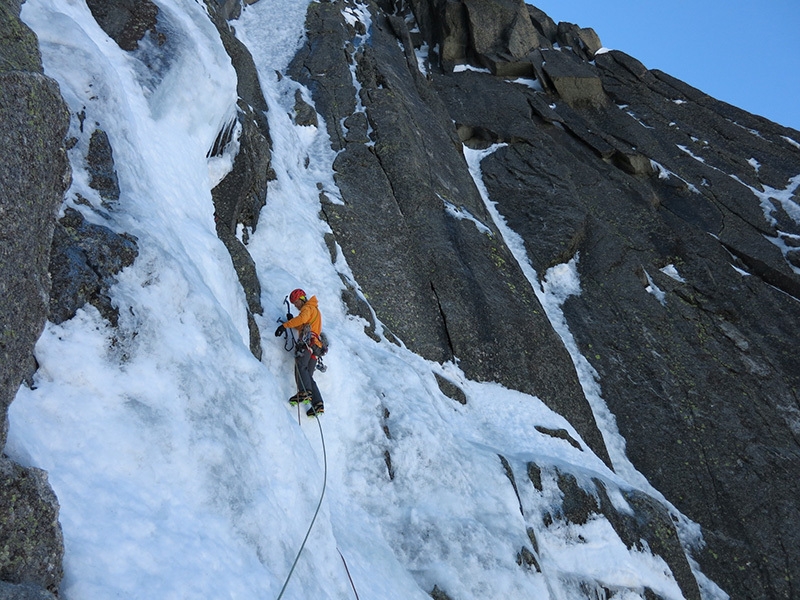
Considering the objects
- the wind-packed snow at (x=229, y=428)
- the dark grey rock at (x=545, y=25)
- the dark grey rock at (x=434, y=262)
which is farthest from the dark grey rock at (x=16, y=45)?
the dark grey rock at (x=545, y=25)

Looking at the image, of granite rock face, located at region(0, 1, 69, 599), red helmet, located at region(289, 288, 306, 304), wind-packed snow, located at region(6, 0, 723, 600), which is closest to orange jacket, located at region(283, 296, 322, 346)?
red helmet, located at region(289, 288, 306, 304)

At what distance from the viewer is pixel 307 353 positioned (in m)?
10.6

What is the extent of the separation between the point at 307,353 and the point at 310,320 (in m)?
0.66

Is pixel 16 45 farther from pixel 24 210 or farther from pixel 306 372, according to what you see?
pixel 306 372

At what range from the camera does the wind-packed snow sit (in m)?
5.59

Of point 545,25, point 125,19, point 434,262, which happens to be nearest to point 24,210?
point 125,19

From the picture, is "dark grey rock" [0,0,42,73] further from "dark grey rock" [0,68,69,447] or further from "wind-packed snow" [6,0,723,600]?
"wind-packed snow" [6,0,723,600]

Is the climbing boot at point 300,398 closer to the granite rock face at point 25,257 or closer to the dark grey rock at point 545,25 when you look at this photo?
the granite rock face at point 25,257

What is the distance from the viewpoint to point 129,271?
7516 mm

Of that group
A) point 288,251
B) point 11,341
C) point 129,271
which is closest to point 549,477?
point 288,251

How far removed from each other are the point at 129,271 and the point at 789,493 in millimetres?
18103

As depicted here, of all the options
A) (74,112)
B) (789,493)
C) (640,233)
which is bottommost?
(74,112)

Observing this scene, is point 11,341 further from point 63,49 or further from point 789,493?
point 789,493

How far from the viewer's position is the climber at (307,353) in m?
10.3
